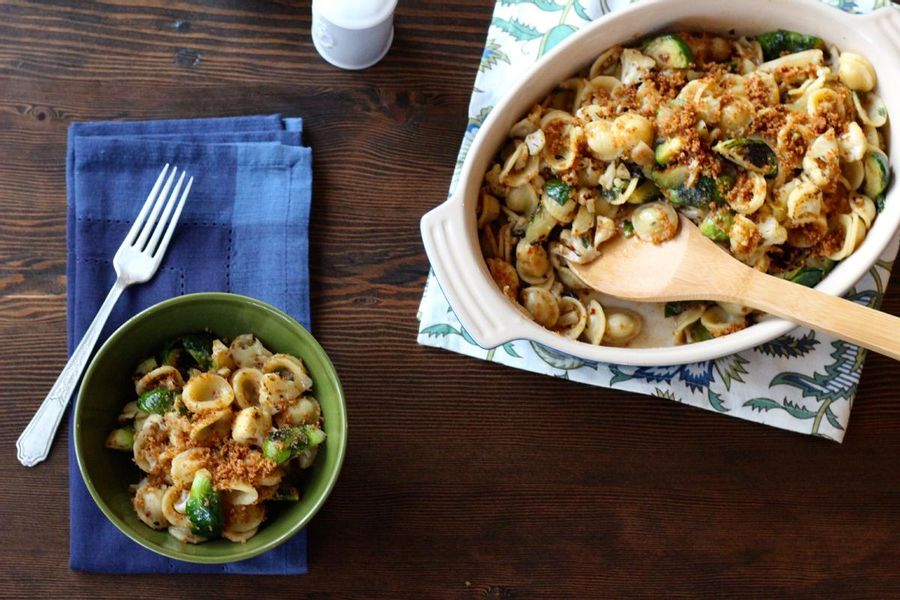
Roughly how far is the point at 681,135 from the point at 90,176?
106cm

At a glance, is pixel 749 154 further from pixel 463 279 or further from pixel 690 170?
pixel 463 279

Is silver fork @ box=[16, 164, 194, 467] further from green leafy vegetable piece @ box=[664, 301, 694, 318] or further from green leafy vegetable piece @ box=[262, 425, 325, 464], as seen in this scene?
green leafy vegetable piece @ box=[664, 301, 694, 318]

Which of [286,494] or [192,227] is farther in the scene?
[192,227]

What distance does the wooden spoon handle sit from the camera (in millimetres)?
1304

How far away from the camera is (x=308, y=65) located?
1621 mm

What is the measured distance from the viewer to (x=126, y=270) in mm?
1504

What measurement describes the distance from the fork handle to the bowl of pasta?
1.99ft

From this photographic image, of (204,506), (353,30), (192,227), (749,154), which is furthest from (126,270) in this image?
(749,154)

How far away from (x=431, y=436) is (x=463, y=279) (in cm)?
37

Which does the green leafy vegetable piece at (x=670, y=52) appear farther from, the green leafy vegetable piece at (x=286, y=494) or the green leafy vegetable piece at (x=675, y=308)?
the green leafy vegetable piece at (x=286, y=494)

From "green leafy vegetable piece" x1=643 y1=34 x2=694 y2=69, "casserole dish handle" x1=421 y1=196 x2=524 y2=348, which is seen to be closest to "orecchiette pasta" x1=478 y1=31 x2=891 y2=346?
"green leafy vegetable piece" x1=643 y1=34 x2=694 y2=69

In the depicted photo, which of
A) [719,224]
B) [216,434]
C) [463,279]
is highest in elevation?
[719,224]

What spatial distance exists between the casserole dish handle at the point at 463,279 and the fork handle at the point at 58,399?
591 mm

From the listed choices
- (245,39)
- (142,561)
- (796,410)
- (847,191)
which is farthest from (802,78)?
(142,561)
